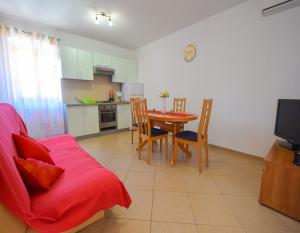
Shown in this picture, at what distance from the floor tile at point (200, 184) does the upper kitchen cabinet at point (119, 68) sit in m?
3.45

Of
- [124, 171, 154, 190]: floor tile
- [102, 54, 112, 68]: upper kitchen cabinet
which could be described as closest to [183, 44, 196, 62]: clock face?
[102, 54, 112, 68]: upper kitchen cabinet

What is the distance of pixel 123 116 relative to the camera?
446 cm

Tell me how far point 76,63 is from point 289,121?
412cm

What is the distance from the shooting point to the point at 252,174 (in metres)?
2.03

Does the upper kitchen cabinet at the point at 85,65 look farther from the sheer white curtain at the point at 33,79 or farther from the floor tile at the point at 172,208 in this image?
the floor tile at the point at 172,208

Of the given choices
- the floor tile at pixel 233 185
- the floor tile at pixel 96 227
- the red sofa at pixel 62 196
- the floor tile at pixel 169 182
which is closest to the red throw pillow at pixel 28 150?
the red sofa at pixel 62 196

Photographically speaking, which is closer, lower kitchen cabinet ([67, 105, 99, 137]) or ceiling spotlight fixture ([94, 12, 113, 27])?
ceiling spotlight fixture ([94, 12, 113, 27])

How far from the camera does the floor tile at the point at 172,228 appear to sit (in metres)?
1.19

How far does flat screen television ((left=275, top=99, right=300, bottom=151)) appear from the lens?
1.58m

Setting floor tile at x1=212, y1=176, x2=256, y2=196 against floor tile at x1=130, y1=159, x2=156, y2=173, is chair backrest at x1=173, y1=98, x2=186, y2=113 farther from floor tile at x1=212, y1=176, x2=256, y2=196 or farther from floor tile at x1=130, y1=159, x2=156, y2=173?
floor tile at x1=212, y1=176, x2=256, y2=196

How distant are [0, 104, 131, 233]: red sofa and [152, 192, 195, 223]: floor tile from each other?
1.25ft

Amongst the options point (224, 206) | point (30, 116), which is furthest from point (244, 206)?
point (30, 116)

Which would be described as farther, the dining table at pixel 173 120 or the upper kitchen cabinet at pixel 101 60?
the upper kitchen cabinet at pixel 101 60

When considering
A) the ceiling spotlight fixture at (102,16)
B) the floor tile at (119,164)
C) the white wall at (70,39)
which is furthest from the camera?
the white wall at (70,39)
